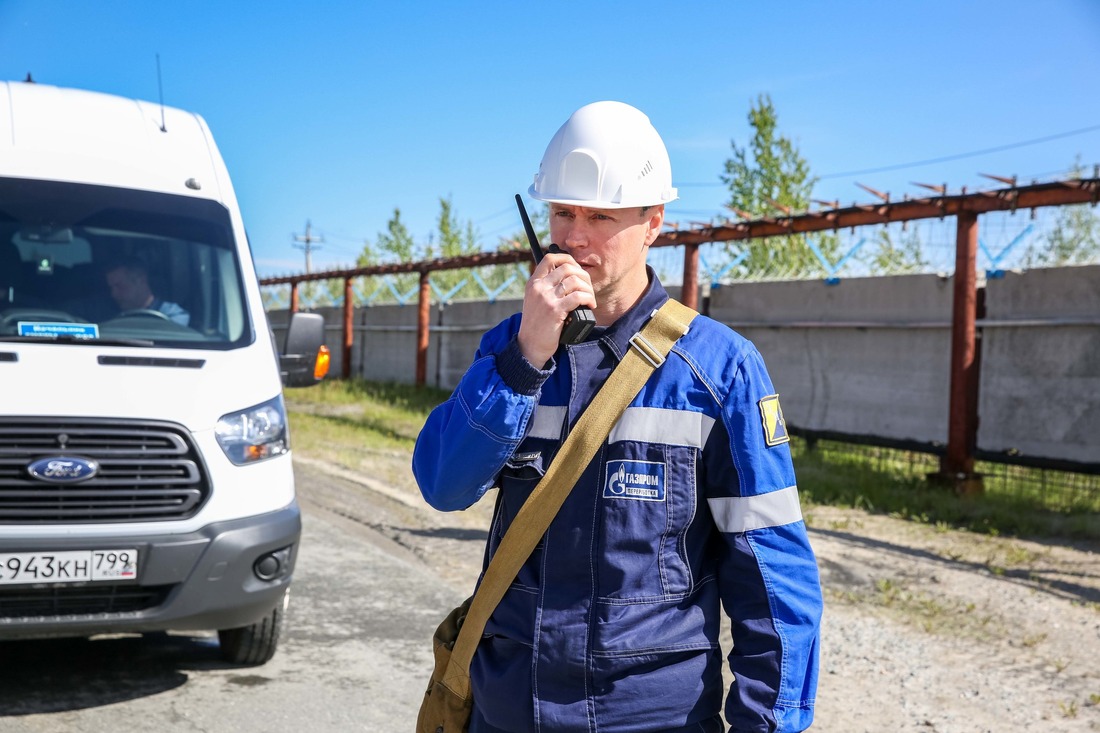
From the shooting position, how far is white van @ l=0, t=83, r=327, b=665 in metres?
4.26

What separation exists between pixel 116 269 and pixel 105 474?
1271mm

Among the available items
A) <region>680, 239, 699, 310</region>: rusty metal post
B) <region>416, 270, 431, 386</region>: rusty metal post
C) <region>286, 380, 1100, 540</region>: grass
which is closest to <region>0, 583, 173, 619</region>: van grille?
<region>286, 380, 1100, 540</region>: grass

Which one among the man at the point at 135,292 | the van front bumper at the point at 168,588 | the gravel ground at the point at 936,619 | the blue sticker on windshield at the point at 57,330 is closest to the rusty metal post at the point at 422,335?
the gravel ground at the point at 936,619

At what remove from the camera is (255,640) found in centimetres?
512

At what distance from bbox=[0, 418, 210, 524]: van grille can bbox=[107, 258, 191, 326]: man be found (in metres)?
0.86

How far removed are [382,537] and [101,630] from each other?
173 inches

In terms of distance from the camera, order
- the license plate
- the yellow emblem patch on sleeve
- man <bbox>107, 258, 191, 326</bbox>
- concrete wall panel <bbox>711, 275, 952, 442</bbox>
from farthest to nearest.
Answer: concrete wall panel <bbox>711, 275, 952, 442</bbox> < man <bbox>107, 258, 191, 326</bbox> < the license plate < the yellow emblem patch on sleeve

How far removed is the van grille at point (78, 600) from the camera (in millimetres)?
4199

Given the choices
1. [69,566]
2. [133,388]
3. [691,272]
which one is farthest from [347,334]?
[69,566]

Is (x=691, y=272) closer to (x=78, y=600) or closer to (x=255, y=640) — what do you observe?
(x=255, y=640)

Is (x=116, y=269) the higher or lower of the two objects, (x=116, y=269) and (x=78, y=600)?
the higher

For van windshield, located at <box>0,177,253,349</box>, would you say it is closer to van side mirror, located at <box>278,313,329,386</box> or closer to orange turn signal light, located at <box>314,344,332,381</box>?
van side mirror, located at <box>278,313,329,386</box>

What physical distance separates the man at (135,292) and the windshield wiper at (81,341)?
1.08 ft

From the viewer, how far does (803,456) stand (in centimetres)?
1327
